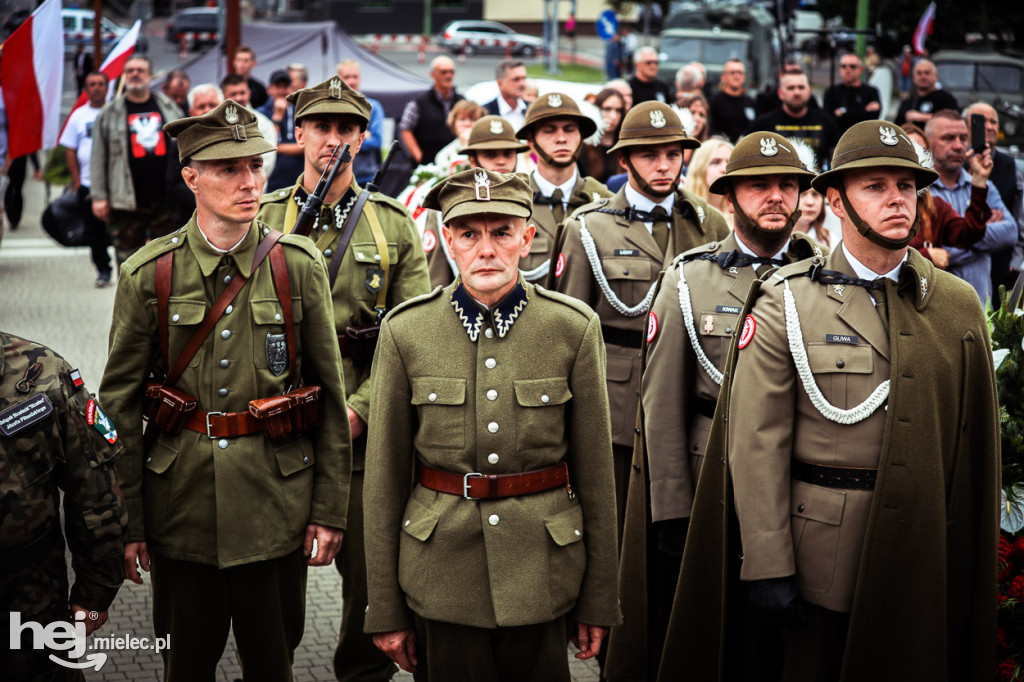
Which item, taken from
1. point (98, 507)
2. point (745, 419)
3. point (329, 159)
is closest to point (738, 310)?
point (745, 419)

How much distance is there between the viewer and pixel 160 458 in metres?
4.06

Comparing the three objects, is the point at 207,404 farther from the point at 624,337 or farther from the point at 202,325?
the point at 624,337

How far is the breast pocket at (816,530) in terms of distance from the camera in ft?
12.4

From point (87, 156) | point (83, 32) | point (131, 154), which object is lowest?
point (83, 32)

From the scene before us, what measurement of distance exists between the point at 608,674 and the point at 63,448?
2.47m

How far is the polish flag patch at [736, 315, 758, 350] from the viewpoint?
3.96 metres

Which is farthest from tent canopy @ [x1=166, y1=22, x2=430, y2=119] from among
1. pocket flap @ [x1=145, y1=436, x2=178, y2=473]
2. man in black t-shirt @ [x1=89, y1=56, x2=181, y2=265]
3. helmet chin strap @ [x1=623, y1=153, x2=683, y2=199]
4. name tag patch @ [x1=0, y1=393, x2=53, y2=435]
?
name tag patch @ [x1=0, y1=393, x2=53, y2=435]

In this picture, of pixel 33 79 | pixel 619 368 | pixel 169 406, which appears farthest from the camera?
pixel 33 79

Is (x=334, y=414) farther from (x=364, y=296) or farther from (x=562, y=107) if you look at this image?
(x=562, y=107)

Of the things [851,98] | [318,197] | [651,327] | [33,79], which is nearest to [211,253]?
[318,197]

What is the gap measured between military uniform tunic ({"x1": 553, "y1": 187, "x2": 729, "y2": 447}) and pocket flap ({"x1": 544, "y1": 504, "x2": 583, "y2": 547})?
1.86 meters

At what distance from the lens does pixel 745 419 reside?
3871 millimetres

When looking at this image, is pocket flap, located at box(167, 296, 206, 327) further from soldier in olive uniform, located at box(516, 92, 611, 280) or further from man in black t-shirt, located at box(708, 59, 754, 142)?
man in black t-shirt, located at box(708, 59, 754, 142)

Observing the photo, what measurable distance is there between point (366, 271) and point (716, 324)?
1.50 metres
